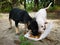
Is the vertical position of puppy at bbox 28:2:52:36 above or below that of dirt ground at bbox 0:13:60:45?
above

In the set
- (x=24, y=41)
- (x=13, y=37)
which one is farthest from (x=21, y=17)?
(x=24, y=41)

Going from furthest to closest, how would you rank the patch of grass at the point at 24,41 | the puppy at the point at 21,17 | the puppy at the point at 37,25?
1. the puppy at the point at 21,17
2. the puppy at the point at 37,25
3. the patch of grass at the point at 24,41

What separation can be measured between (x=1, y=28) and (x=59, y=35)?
170cm

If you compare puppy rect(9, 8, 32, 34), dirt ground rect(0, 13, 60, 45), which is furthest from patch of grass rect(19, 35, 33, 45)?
puppy rect(9, 8, 32, 34)

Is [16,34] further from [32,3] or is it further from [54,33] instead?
[32,3]

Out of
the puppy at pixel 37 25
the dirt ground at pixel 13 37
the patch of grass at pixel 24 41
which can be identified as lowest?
the dirt ground at pixel 13 37

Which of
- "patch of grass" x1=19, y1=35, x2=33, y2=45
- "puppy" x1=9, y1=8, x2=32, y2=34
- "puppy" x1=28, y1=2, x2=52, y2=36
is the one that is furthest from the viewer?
"puppy" x1=9, y1=8, x2=32, y2=34

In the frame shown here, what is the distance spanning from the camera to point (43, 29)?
434cm

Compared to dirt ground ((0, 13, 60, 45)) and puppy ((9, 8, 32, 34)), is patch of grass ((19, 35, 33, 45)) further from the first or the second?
puppy ((9, 8, 32, 34))

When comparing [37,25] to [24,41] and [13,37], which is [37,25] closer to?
[24,41]

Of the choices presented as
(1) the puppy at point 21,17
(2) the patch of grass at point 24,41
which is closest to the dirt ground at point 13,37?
(2) the patch of grass at point 24,41

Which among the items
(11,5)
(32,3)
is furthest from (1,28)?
(32,3)

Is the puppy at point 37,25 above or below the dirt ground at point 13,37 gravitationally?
above

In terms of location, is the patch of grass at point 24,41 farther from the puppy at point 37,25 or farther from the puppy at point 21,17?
the puppy at point 21,17
